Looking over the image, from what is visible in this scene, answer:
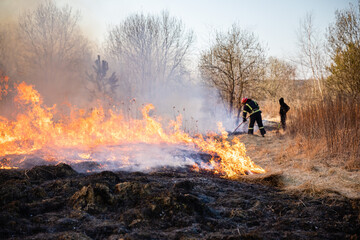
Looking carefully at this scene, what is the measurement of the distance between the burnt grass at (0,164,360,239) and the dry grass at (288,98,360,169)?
11.0 ft

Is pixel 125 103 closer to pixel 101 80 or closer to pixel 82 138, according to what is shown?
pixel 101 80

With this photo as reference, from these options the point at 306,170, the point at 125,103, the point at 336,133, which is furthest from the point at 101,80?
the point at 306,170

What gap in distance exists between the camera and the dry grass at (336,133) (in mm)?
6781

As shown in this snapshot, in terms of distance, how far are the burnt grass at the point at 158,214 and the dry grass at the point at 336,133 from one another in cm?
334

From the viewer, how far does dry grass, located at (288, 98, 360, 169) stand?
6.78 meters

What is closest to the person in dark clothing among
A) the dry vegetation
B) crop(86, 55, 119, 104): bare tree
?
the dry vegetation

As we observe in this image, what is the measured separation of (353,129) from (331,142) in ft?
2.18

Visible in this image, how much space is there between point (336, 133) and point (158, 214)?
21.1 feet

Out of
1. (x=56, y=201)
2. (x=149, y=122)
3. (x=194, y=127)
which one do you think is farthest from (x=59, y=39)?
(x=56, y=201)

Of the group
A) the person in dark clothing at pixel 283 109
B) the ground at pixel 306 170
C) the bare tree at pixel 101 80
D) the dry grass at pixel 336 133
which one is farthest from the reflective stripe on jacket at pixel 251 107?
the bare tree at pixel 101 80

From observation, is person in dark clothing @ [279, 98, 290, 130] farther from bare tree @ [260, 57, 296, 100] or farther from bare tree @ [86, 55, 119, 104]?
bare tree @ [260, 57, 296, 100]

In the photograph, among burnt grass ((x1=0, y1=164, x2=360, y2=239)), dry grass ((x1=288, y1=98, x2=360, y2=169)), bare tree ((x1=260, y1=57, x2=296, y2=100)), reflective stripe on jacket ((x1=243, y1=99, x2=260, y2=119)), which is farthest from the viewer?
bare tree ((x1=260, y1=57, x2=296, y2=100))

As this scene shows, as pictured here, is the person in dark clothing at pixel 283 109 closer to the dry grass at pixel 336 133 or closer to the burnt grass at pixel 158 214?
the dry grass at pixel 336 133

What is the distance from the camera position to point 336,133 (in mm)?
7332
